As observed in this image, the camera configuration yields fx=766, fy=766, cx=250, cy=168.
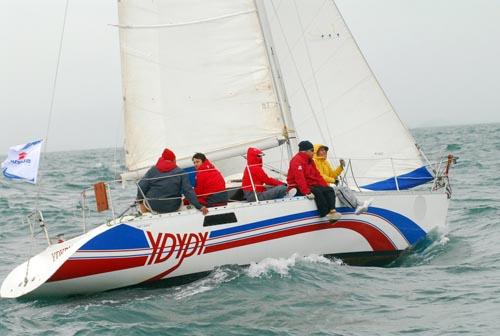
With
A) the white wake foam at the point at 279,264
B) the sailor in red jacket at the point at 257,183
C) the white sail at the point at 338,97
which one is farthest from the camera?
the white sail at the point at 338,97

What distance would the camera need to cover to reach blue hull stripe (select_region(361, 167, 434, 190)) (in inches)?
480

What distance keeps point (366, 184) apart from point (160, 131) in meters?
3.45

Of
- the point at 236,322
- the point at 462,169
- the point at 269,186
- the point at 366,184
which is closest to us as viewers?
the point at 236,322

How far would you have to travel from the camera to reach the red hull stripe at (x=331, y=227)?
990cm

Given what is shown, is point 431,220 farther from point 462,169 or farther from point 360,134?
point 462,169

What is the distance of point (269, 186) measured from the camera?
11.2 metres

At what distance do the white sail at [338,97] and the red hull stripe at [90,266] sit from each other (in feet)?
14.7

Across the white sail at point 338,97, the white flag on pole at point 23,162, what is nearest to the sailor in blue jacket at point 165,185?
the white flag on pole at point 23,162

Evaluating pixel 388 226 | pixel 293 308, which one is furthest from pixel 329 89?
pixel 293 308

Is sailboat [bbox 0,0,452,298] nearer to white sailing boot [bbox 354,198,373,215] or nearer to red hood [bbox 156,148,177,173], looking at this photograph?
white sailing boot [bbox 354,198,373,215]

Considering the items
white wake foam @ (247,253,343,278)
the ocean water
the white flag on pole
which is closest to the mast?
white wake foam @ (247,253,343,278)

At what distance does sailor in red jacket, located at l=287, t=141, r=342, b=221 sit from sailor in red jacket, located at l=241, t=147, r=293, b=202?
239 mm

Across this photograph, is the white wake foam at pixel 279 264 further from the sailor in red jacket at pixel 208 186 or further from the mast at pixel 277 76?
the mast at pixel 277 76

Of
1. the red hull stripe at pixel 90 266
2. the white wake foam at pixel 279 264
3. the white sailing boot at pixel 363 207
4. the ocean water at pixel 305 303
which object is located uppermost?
the white sailing boot at pixel 363 207
